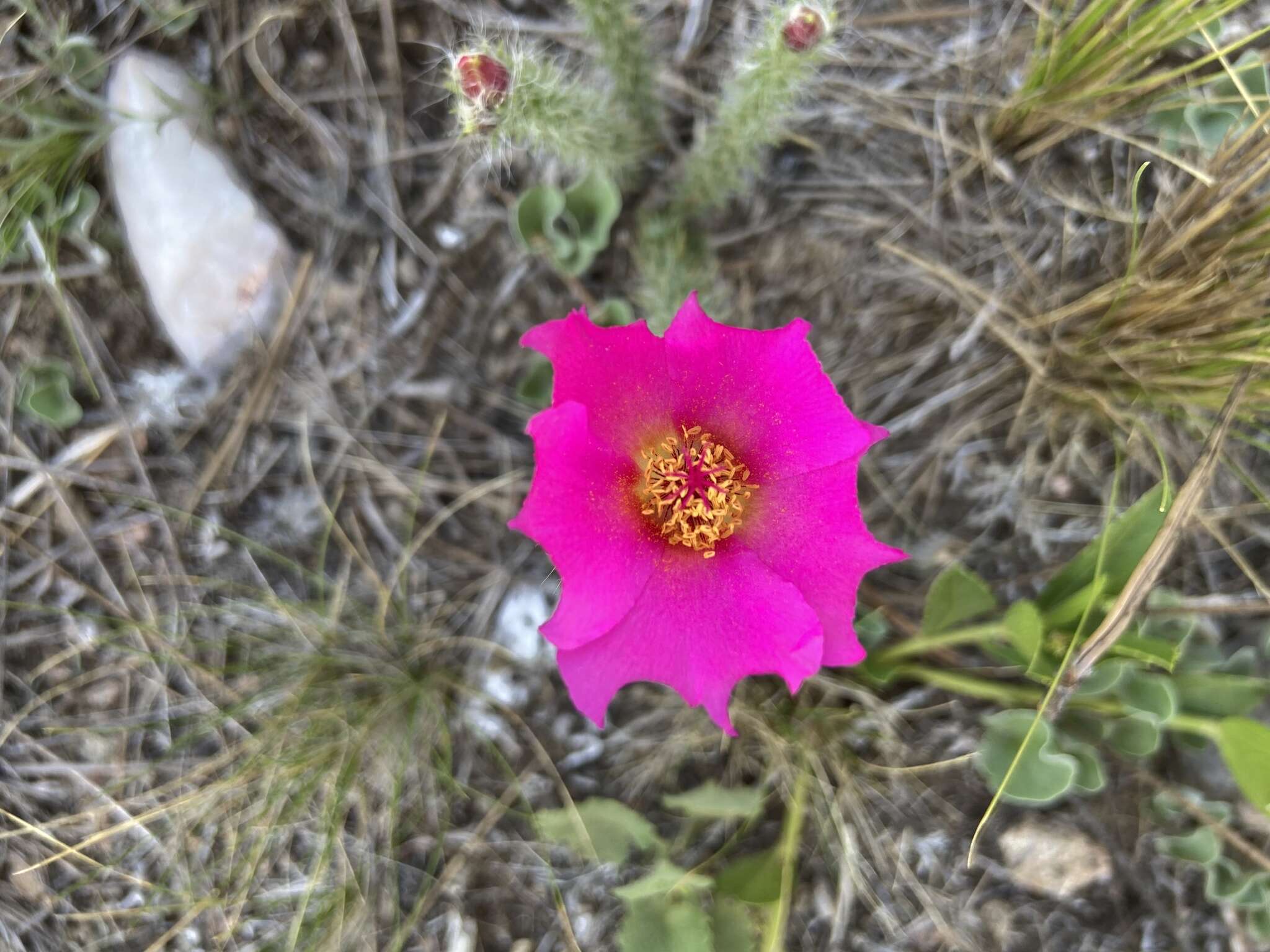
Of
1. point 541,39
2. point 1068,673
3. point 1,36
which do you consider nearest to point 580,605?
point 1068,673

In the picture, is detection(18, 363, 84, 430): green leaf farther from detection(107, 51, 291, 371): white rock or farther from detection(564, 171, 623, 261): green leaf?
detection(564, 171, 623, 261): green leaf

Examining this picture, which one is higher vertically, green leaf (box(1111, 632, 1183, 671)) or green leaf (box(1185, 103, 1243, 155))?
green leaf (box(1185, 103, 1243, 155))

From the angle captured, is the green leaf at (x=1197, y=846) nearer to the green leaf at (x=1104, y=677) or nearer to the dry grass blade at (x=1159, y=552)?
the green leaf at (x=1104, y=677)

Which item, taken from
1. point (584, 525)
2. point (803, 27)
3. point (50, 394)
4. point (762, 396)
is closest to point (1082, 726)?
point (762, 396)

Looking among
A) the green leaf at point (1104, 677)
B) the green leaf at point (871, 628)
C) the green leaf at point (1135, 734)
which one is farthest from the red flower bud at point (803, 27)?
the green leaf at point (1135, 734)

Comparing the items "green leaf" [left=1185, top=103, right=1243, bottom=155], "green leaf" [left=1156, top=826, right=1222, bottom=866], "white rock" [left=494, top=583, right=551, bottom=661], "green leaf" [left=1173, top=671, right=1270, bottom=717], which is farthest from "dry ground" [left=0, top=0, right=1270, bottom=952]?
"green leaf" [left=1173, top=671, right=1270, bottom=717]

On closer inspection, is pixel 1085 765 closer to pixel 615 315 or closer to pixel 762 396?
pixel 762 396
